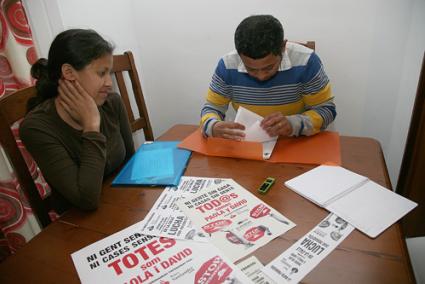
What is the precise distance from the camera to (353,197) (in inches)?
30.8

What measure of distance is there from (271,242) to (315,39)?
1354mm

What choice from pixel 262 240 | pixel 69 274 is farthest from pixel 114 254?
pixel 262 240

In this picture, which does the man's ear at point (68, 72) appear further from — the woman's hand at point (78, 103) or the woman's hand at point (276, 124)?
the woman's hand at point (276, 124)

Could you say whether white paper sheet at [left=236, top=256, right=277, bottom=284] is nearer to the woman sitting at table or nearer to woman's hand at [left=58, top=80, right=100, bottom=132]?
the woman sitting at table

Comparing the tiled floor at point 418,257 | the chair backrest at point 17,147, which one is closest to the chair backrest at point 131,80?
the chair backrest at point 17,147

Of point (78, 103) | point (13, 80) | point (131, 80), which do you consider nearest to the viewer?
point (78, 103)

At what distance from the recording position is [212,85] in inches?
53.6

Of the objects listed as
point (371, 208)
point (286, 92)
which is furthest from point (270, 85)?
point (371, 208)

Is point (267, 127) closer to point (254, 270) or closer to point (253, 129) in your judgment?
point (253, 129)

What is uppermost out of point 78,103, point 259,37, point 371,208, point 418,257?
point 259,37

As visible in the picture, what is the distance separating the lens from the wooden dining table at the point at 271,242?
59 centimetres

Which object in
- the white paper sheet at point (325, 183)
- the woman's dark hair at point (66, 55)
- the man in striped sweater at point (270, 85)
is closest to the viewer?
the white paper sheet at point (325, 183)

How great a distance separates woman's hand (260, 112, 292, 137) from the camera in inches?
42.3

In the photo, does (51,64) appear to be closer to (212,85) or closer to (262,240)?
(212,85)
